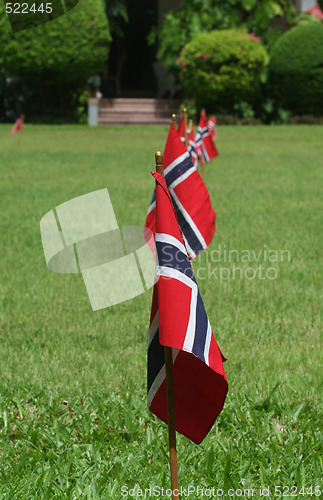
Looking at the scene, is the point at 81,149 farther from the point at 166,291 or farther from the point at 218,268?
the point at 166,291

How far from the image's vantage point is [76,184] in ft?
36.1

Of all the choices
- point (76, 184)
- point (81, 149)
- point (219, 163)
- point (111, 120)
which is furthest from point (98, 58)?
point (76, 184)

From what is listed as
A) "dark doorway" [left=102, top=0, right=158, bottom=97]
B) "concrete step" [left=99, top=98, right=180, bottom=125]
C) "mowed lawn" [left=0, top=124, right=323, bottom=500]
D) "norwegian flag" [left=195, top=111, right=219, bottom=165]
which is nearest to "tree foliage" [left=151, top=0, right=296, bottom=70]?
"concrete step" [left=99, top=98, right=180, bottom=125]

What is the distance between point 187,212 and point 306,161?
35.3 feet

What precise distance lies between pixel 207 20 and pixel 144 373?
2295 centimetres

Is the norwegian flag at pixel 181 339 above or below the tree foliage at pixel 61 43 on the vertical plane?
above

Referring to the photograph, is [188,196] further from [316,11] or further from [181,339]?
[316,11]

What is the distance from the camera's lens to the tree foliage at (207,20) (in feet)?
81.1

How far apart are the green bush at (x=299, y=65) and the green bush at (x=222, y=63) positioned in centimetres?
62

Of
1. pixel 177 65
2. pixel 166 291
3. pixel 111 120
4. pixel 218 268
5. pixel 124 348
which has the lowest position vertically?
pixel 111 120

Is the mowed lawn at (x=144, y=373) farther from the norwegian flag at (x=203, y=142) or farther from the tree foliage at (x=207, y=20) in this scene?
the tree foliage at (x=207, y=20)

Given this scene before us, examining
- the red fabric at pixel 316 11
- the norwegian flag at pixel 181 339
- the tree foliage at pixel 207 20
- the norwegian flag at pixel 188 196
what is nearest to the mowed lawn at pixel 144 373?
the norwegian flag at pixel 181 339

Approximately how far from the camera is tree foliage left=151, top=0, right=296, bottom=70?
81.1 feet

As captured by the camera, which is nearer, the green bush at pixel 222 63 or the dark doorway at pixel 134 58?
the green bush at pixel 222 63
